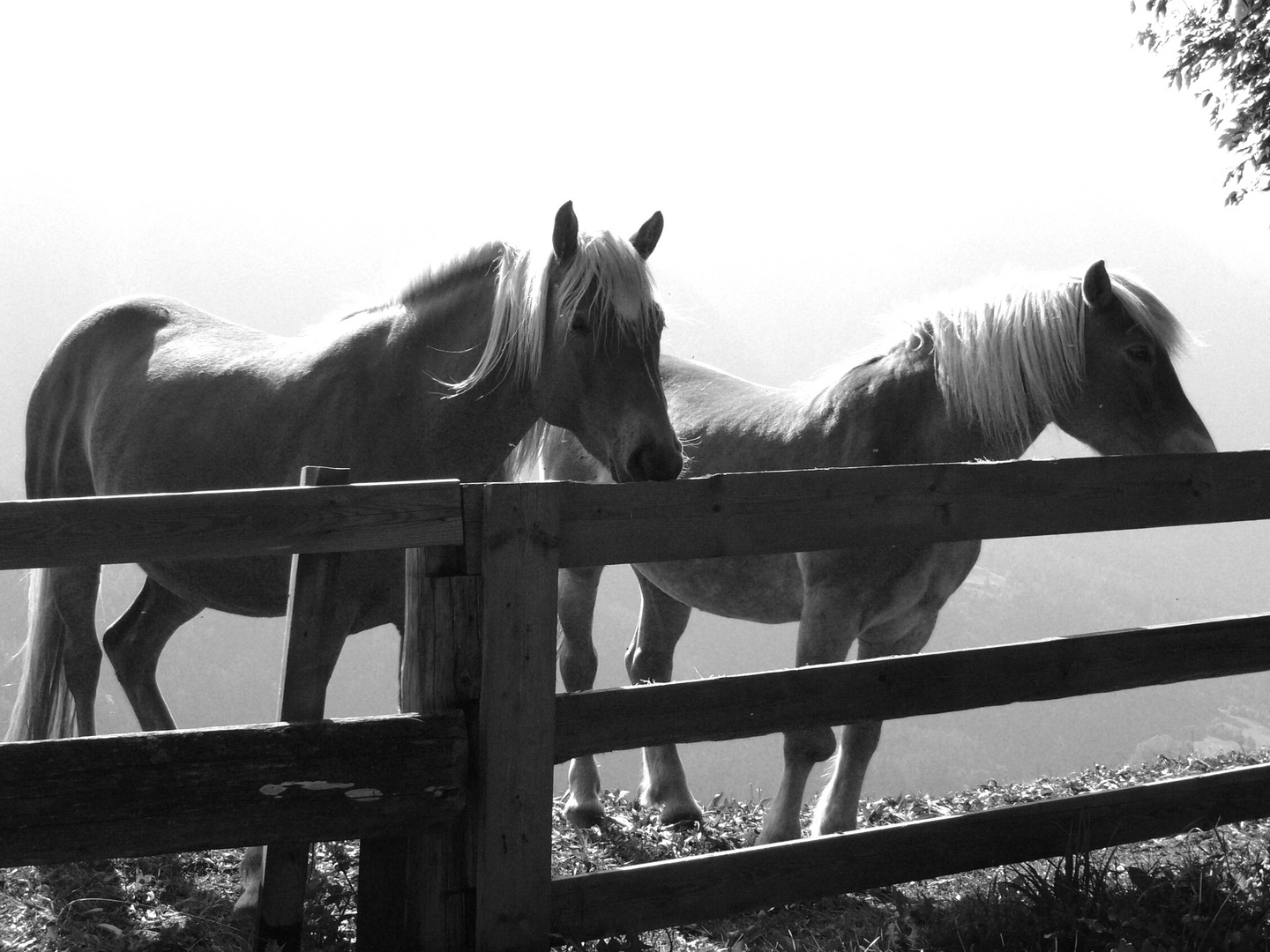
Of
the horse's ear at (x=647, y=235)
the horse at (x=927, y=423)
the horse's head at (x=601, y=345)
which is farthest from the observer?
the horse at (x=927, y=423)

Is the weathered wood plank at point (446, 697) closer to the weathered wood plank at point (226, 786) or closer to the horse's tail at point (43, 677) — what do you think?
the weathered wood plank at point (226, 786)

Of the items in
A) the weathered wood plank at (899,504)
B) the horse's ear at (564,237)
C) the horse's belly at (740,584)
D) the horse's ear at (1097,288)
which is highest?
the horse's ear at (564,237)

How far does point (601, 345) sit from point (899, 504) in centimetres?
130

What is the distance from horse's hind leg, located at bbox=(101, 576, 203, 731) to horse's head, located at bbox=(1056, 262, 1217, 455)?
A: 4.19 m

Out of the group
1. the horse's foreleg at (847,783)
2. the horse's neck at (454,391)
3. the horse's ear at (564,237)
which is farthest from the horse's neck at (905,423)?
the horse's ear at (564,237)

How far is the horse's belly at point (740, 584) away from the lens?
5.45 metres

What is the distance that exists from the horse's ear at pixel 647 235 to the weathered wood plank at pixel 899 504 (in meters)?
1.60

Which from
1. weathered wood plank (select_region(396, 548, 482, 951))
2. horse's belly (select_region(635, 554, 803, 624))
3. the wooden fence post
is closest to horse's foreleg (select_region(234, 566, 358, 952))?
the wooden fence post

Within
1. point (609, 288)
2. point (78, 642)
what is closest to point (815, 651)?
point (609, 288)

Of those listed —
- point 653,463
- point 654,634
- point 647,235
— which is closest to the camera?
point 653,463

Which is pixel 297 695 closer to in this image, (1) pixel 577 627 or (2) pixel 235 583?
(2) pixel 235 583

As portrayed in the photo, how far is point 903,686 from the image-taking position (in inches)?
123

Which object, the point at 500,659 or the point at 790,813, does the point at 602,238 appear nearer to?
the point at 500,659

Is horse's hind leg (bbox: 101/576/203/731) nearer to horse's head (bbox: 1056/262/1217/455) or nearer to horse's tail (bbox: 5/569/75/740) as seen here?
horse's tail (bbox: 5/569/75/740)
